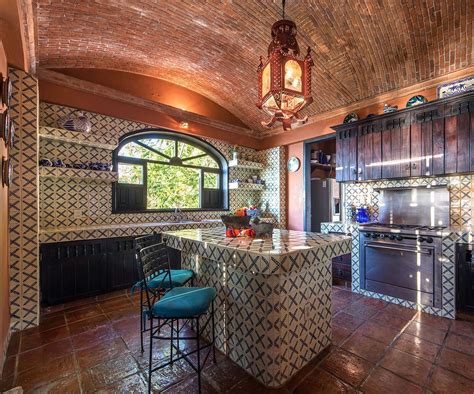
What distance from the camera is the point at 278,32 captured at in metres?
1.90

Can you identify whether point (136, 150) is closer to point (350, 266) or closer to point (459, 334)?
point (350, 266)

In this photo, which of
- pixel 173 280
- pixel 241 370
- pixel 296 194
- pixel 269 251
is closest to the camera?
pixel 269 251

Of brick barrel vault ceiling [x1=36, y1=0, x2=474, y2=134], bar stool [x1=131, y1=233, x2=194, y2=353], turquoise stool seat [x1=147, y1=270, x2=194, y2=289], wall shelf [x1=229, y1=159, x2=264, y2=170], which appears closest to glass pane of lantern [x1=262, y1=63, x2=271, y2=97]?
brick barrel vault ceiling [x1=36, y1=0, x2=474, y2=134]

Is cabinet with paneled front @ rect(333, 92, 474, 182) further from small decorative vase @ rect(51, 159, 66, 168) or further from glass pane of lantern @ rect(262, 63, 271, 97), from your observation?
small decorative vase @ rect(51, 159, 66, 168)

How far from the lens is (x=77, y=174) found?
11.6ft

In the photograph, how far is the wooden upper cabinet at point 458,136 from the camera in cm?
306

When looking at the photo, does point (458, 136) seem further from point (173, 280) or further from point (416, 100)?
point (173, 280)

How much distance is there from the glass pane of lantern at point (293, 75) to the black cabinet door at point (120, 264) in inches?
129

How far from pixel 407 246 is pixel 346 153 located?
1819 mm

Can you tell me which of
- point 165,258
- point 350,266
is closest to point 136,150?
point 165,258

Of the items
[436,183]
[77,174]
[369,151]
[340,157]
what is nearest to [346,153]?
[340,157]

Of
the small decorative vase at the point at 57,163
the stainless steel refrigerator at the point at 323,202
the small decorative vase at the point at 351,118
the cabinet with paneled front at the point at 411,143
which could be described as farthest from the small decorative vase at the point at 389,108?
the small decorative vase at the point at 57,163

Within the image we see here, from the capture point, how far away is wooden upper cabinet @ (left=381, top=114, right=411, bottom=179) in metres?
3.59

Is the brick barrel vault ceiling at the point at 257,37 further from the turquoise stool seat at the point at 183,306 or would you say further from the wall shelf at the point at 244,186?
the turquoise stool seat at the point at 183,306
